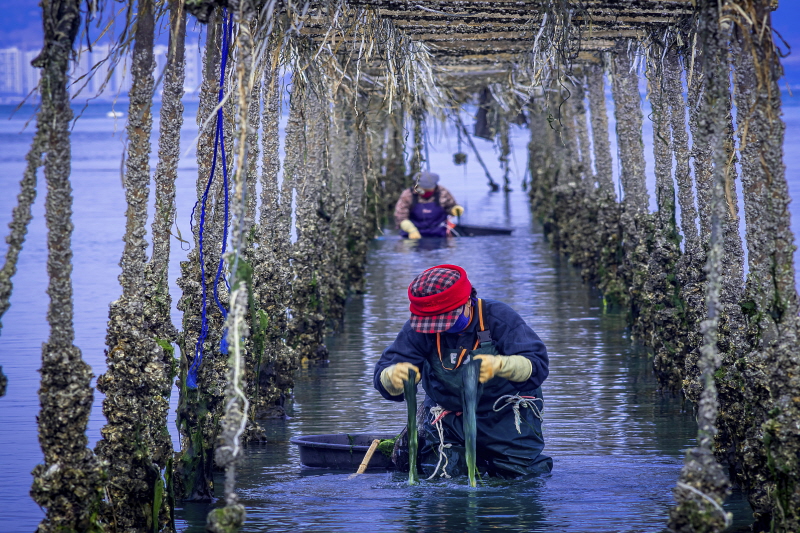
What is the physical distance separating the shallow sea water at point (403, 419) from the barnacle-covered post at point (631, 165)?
66cm

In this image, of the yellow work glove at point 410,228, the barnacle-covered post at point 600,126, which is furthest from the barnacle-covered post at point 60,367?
the yellow work glove at point 410,228

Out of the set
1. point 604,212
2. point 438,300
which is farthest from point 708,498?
point 604,212

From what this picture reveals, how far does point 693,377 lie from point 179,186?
3500cm

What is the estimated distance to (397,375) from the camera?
585 centimetres

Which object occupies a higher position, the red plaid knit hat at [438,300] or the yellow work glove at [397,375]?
the red plaid knit hat at [438,300]

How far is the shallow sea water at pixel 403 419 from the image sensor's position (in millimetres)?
5906

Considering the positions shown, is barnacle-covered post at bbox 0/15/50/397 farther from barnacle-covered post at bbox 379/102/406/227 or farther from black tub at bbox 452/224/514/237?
barnacle-covered post at bbox 379/102/406/227

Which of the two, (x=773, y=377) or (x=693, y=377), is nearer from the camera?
(x=773, y=377)

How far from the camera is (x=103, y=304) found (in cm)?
1478

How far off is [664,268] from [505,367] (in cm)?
336

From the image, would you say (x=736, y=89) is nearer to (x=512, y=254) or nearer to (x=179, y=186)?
(x=512, y=254)

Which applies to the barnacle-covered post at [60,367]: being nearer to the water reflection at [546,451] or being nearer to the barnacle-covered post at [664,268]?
the water reflection at [546,451]

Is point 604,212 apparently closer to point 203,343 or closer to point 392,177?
point 203,343

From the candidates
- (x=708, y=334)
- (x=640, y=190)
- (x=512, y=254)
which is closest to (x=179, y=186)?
(x=512, y=254)
